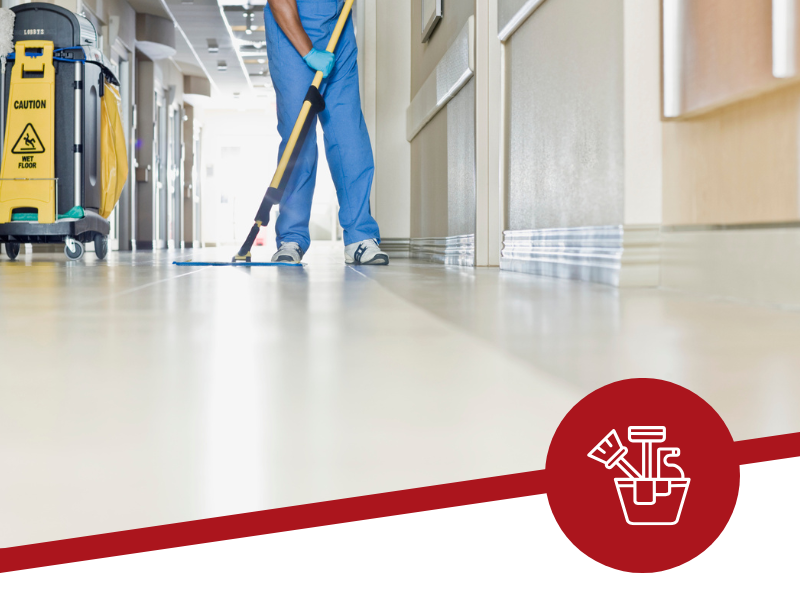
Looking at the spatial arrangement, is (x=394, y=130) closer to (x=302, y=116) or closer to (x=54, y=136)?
(x=302, y=116)

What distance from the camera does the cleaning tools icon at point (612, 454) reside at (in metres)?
0.27

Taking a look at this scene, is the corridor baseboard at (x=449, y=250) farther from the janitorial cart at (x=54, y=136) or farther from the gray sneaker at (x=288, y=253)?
A: the janitorial cart at (x=54, y=136)

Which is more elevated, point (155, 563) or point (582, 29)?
point (582, 29)

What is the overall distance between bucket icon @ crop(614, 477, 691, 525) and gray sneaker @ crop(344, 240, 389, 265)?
247 centimetres

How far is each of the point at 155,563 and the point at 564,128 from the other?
66.0 inches

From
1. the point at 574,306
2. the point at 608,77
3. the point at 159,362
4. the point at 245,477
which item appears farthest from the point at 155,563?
the point at 608,77

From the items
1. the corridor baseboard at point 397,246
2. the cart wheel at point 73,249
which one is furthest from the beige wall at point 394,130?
the cart wheel at point 73,249

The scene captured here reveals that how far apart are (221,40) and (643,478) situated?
34.5ft

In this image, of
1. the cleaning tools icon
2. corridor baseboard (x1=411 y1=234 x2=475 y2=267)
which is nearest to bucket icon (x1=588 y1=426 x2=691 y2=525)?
the cleaning tools icon

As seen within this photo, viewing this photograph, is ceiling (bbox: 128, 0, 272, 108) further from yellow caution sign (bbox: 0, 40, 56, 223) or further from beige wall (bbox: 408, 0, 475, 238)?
yellow caution sign (bbox: 0, 40, 56, 223)

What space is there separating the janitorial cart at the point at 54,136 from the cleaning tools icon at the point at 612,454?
3242 mm

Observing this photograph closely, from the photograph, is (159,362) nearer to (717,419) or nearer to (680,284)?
(717,419)

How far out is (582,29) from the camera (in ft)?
5.24

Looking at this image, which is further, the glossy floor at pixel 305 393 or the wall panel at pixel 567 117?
the wall panel at pixel 567 117
